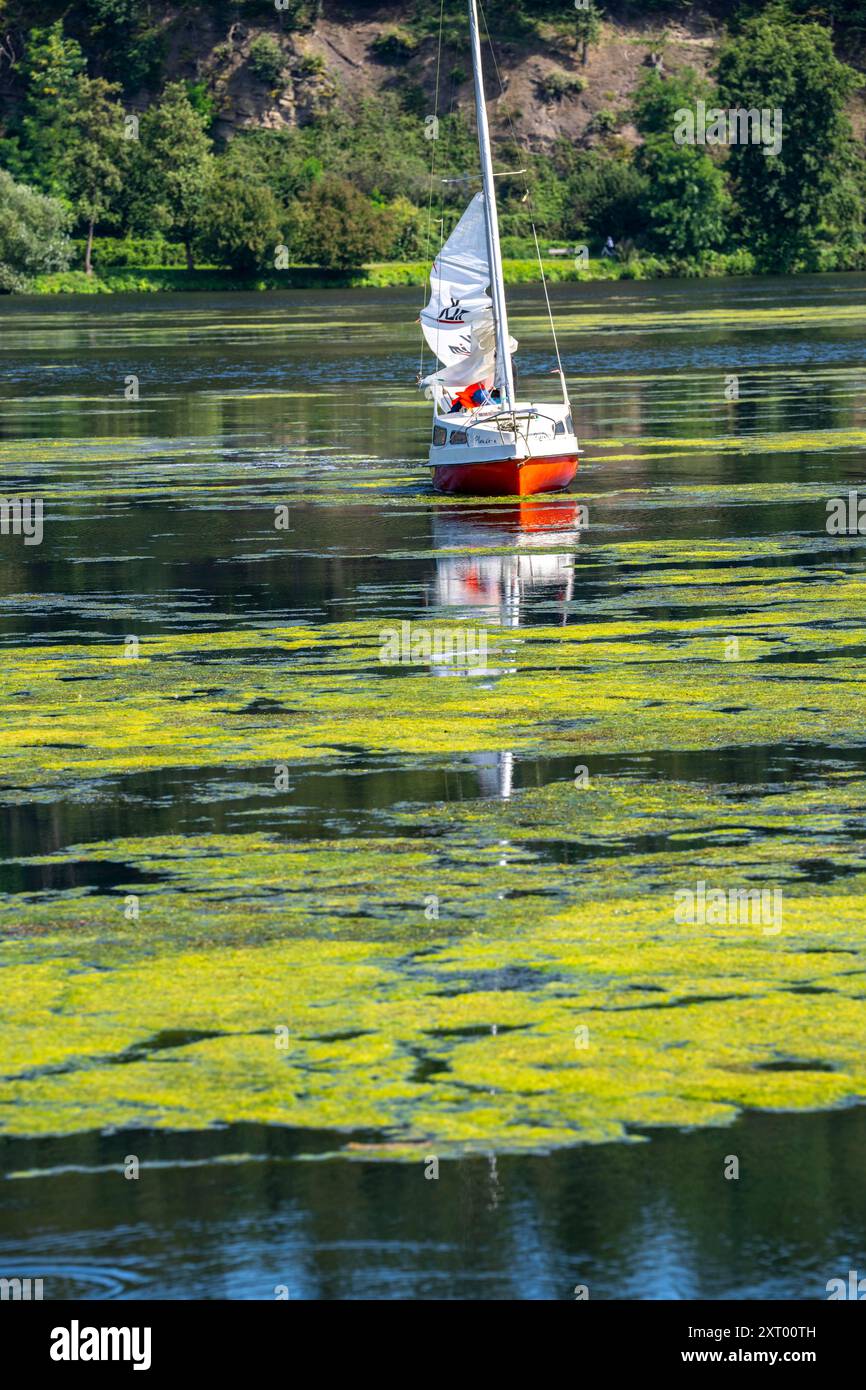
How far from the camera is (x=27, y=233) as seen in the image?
140 m

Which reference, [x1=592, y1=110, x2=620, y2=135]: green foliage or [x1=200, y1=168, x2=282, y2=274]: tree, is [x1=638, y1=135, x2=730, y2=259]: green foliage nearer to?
[x1=592, y1=110, x2=620, y2=135]: green foliage

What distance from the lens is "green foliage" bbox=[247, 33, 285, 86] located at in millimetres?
181750

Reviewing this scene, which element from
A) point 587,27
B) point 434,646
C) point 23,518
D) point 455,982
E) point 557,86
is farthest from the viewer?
point 587,27

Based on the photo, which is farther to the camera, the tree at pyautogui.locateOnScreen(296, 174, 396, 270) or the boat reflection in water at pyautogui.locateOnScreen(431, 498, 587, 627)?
the tree at pyautogui.locateOnScreen(296, 174, 396, 270)

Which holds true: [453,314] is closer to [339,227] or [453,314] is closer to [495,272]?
[495,272]

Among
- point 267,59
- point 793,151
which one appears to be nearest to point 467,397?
point 793,151

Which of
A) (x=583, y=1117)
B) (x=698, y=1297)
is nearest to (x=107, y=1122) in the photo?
(x=583, y=1117)

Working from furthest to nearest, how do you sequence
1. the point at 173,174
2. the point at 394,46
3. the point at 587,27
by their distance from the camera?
1. the point at 394,46
2. the point at 587,27
3. the point at 173,174

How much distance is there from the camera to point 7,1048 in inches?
461

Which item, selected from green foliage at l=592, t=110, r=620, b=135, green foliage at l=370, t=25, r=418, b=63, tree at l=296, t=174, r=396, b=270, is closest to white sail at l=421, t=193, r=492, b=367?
tree at l=296, t=174, r=396, b=270

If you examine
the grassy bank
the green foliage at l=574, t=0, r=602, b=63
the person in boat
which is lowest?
the person in boat

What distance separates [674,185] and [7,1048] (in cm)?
14852

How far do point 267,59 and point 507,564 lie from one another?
159876mm

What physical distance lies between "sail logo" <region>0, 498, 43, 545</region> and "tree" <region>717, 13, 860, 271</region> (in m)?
126
